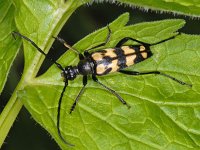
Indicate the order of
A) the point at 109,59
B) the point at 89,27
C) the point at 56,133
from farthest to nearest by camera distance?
the point at 89,27 < the point at 109,59 < the point at 56,133

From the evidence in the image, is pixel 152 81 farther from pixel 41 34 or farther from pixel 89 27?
pixel 89 27

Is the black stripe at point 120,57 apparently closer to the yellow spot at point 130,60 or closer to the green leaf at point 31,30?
the yellow spot at point 130,60

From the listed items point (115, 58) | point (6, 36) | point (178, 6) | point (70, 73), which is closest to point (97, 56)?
point (115, 58)

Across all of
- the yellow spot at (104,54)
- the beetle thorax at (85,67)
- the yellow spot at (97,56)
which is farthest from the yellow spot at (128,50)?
the beetle thorax at (85,67)

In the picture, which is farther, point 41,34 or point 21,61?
point 21,61

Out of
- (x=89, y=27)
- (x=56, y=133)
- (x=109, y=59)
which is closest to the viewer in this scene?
(x=56, y=133)

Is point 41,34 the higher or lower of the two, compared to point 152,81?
higher

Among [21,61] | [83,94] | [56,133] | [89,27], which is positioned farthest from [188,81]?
[21,61]
